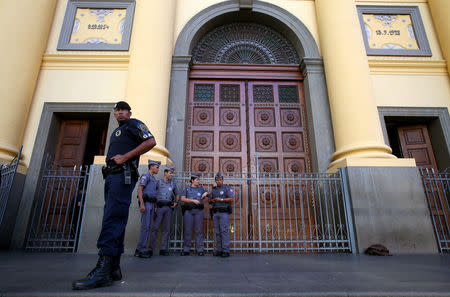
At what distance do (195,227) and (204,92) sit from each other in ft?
12.7

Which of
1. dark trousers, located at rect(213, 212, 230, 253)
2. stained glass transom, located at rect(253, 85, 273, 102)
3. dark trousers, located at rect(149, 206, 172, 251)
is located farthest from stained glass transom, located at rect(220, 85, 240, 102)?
dark trousers, located at rect(149, 206, 172, 251)

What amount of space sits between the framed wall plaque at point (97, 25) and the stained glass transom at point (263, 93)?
3.66 metres

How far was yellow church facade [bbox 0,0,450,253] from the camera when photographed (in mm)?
5699

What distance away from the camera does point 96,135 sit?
830 cm

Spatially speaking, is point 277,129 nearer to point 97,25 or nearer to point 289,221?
point 289,221

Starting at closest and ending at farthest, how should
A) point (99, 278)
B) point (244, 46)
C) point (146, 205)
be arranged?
point (99, 278) < point (146, 205) < point (244, 46)

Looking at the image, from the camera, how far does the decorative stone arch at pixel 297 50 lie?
6.43m

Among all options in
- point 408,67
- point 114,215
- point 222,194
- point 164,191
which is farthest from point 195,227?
point 408,67

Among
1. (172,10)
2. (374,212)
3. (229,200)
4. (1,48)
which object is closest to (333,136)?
(374,212)

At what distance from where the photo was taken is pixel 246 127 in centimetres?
696

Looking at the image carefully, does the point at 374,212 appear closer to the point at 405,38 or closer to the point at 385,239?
the point at 385,239

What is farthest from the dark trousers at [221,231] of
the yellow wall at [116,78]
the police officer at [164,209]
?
the yellow wall at [116,78]

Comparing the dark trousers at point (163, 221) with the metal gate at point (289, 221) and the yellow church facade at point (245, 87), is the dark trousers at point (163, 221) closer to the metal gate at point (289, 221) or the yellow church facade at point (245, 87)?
the metal gate at point (289, 221)

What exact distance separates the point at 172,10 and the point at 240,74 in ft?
8.21
